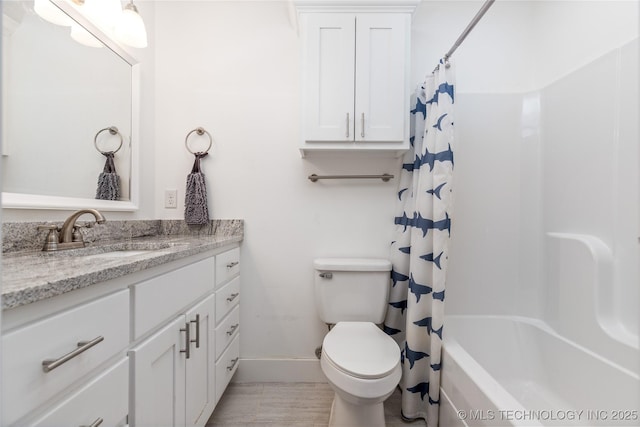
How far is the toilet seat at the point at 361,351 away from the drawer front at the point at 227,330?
1.65 ft

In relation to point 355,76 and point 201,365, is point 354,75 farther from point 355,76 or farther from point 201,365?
point 201,365

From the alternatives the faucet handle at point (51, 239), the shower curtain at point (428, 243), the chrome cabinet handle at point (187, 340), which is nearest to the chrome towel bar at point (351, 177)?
the shower curtain at point (428, 243)

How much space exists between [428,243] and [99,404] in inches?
53.6

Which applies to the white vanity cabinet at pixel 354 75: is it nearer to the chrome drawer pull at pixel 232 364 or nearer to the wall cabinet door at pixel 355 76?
the wall cabinet door at pixel 355 76

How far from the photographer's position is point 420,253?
61.2 inches

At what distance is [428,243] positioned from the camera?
155 cm

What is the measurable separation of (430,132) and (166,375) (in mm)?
1497

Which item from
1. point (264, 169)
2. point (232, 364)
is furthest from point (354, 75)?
point (232, 364)

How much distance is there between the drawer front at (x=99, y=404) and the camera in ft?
2.28

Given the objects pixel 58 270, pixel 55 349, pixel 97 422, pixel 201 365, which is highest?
pixel 58 270

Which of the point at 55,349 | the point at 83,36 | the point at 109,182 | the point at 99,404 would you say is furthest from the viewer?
the point at 109,182

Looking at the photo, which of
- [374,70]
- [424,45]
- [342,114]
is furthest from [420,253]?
[424,45]

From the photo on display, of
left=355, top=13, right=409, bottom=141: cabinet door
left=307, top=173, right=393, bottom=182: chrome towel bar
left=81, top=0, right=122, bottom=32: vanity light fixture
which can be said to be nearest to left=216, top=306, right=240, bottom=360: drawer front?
left=307, top=173, right=393, bottom=182: chrome towel bar

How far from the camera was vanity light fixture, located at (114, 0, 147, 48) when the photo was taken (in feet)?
4.96
